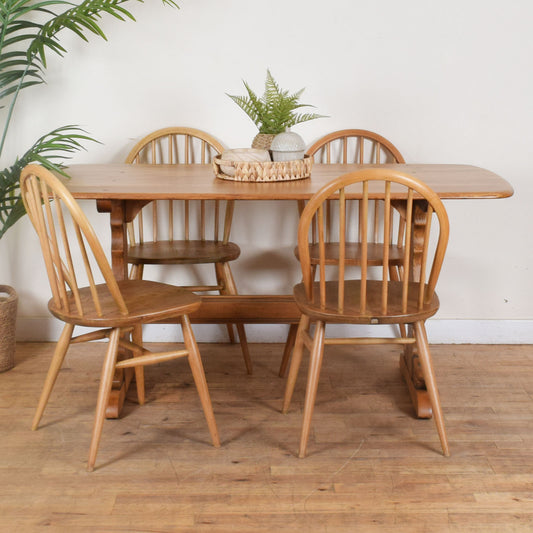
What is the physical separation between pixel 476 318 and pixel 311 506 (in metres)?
1.56

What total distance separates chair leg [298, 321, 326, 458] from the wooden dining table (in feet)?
1.37

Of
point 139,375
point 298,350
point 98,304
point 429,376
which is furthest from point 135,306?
point 429,376

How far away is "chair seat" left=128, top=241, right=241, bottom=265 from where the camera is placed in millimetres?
2637

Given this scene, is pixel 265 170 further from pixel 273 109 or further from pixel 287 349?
pixel 287 349

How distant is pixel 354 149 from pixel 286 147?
0.74 metres

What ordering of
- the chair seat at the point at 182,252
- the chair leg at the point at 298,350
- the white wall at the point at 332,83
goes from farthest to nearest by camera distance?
the white wall at the point at 332,83, the chair seat at the point at 182,252, the chair leg at the point at 298,350

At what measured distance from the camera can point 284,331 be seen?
10.2ft

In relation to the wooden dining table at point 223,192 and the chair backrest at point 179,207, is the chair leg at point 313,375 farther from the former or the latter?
the chair backrest at point 179,207

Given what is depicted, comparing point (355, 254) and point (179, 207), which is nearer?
point (355, 254)

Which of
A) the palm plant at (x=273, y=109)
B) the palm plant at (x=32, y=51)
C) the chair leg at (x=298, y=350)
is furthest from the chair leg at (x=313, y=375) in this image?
the palm plant at (x=32, y=51)

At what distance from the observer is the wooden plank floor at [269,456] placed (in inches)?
72.0

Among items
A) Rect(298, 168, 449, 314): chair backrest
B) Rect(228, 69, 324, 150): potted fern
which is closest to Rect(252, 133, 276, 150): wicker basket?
Rect(228, 69, 324, 150): potted fern

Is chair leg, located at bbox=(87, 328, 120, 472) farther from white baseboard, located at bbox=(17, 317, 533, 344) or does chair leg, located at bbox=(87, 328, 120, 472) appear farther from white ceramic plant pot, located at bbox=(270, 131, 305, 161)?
white baseboard, located at bbox=(17, 317, 533, 344)

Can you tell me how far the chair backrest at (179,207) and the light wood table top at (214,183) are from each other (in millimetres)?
226
